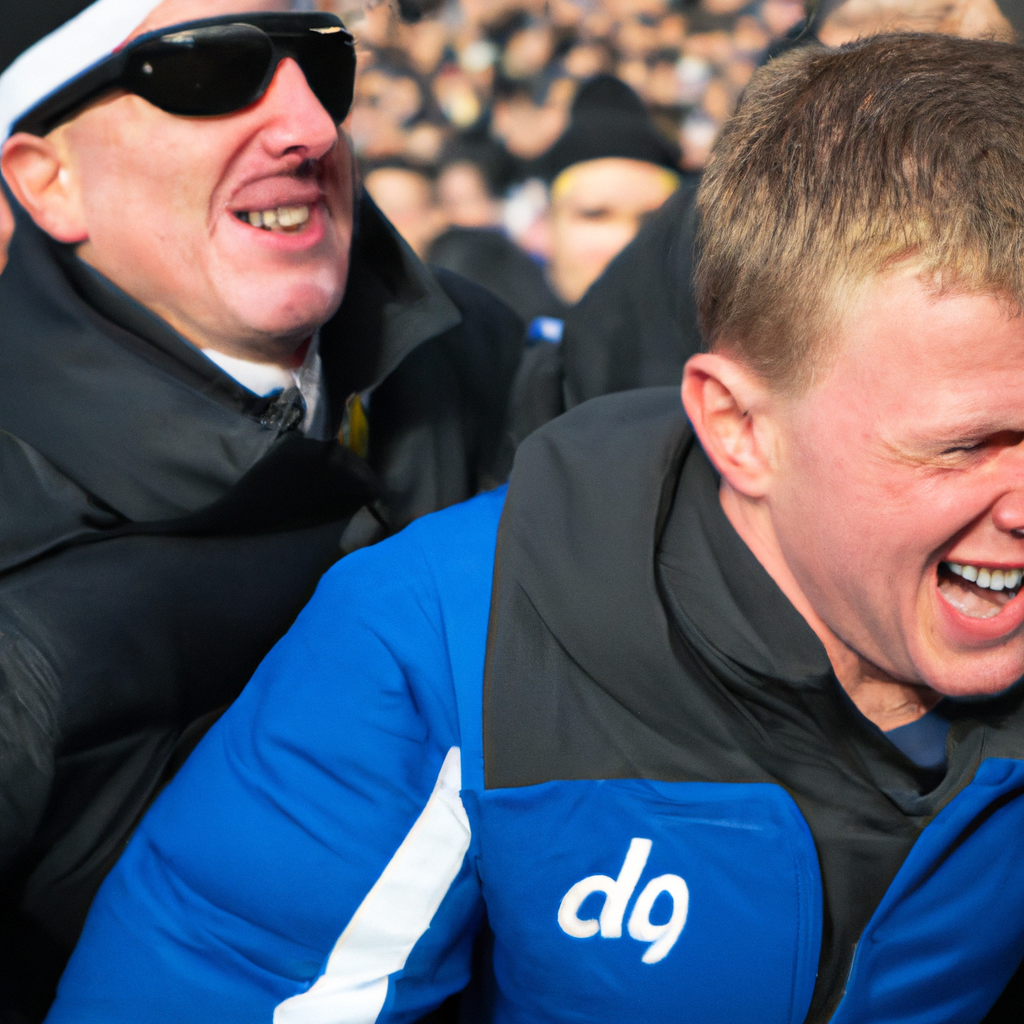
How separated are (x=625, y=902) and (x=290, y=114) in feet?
4.51

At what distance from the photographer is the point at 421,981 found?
57.4 inches

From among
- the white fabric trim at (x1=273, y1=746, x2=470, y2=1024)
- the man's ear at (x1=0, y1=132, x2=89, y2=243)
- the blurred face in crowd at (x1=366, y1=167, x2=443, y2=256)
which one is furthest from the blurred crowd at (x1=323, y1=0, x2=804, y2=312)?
the white fabric trim at (x1=273, y1=746, x2=470, y2=1024)

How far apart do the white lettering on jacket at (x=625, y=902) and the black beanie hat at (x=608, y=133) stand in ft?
10.9

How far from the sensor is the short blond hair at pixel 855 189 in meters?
1.29

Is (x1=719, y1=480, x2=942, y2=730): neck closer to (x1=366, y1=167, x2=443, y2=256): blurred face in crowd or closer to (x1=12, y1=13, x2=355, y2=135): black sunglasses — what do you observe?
(x1=12, y1=13, x2=355, y2=135): black sunglasses

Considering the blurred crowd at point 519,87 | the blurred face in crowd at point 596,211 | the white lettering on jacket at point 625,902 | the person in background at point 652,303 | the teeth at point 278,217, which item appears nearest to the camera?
the white lettering on jacket at point 625,902

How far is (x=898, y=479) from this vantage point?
1.36m

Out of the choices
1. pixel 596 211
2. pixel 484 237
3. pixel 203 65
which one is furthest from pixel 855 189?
pixel 484 237

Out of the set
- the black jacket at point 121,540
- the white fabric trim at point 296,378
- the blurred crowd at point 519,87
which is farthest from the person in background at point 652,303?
the blurred crowd at point 519,87

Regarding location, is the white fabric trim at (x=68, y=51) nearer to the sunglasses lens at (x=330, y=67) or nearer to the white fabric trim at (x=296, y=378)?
the sunglasses lens at (x=330, y=67)

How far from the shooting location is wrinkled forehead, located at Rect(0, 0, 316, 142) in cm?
192

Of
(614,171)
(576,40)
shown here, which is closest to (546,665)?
(614,171)

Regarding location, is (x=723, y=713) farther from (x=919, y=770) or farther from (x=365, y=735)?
(x=365, y=735)

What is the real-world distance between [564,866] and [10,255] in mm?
1427
